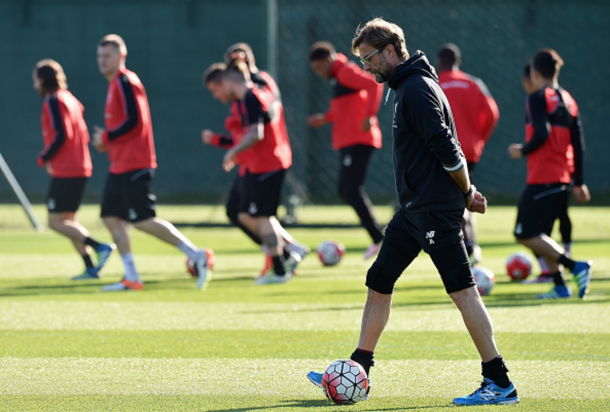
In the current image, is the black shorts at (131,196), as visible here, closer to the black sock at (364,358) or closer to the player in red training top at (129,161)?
the player in red training top at (129,161)

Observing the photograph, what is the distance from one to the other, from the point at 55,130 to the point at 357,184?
3427 mm

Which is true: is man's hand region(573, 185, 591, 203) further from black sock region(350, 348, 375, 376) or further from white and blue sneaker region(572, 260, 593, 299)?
black sock region(350, 348, 375, 376)

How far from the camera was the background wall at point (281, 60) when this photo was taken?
2223 cm

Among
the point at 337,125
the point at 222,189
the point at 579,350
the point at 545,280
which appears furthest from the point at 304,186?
the point at 579,350

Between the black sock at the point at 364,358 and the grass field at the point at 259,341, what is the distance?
17 cm

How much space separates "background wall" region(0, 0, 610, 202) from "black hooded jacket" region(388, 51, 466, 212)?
17.3 m

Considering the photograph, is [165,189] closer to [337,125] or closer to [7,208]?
[7,208]

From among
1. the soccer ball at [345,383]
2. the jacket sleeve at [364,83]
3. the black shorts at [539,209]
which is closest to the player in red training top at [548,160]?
the black shorts at [539,209]

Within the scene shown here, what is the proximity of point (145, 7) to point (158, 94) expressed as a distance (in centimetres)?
223

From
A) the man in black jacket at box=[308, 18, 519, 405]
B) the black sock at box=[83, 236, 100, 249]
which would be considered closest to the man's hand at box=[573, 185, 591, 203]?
the man in black jacket at box=[308, 18, 519, 405]

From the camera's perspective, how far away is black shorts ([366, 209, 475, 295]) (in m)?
4.54

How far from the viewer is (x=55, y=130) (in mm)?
9719

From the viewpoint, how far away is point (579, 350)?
591cm

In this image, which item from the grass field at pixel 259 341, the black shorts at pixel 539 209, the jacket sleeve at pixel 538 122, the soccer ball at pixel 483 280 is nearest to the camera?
the grass field at pixel 259 341
